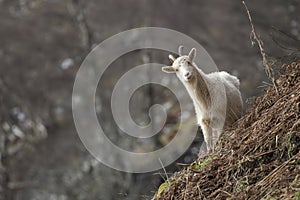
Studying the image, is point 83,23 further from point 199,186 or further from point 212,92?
point 199,186

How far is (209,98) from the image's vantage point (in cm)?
762

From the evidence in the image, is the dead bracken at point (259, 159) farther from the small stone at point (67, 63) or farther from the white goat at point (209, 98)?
the small stone at point (67, 63)

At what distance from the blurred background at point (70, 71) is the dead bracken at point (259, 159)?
40.6 ft

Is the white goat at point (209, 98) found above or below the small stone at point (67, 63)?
below

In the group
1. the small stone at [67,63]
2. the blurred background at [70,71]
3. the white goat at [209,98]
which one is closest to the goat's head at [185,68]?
the white goat at [209,98]

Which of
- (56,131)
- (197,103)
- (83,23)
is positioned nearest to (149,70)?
(83,23)

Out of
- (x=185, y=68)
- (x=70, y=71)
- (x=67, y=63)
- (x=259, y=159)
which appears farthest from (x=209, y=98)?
(x=70, y=71)

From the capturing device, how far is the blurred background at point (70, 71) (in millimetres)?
19422

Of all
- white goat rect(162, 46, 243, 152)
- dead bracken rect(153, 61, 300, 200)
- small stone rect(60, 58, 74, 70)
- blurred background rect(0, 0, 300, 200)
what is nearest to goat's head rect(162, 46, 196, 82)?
white goat rect(162, 46, 243, 152)

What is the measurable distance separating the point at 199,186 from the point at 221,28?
52.8 feet

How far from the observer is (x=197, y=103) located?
7.69m

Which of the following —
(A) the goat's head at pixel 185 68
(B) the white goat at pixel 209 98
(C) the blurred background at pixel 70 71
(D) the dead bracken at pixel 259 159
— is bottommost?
(D) the dead bracken at pixel 259 159

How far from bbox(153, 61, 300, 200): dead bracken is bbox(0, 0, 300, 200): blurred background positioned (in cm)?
1238

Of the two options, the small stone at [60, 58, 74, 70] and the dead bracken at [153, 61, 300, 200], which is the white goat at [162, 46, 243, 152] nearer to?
the dead bracken at [153, 61, 300, 200]
